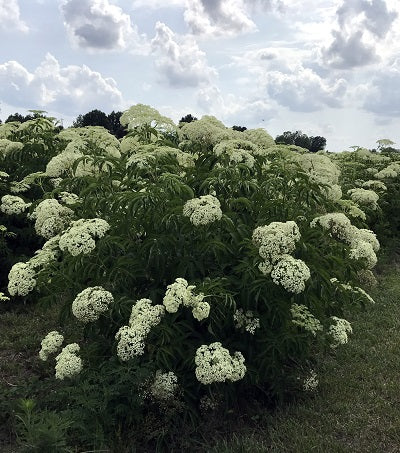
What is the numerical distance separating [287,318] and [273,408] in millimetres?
1067

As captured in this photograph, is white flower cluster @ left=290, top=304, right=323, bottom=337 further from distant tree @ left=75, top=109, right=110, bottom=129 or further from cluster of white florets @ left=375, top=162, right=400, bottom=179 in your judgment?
distant tree @ left=75, top=109, right=110, bottom=129

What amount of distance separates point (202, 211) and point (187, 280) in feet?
2.16

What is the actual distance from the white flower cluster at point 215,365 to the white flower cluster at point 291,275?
2.18 feet

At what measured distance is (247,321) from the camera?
13.6ft

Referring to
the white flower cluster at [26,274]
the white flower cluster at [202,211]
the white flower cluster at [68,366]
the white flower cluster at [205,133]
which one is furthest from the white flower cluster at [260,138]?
the white flower cluster at [68,366]

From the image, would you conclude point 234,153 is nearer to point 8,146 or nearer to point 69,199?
point 69,199

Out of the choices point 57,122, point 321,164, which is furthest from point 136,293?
point 57,122

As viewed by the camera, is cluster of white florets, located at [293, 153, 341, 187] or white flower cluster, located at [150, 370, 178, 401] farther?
cluster of white florets, located at [293, 153, 341, 187]

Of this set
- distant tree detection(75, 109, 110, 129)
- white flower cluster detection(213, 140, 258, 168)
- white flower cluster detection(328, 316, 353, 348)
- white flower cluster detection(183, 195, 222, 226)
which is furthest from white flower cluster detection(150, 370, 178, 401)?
distant tree detection(75, 109, 110, 129)

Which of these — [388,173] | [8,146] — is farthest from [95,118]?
[8,146]

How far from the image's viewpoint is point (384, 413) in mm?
4703

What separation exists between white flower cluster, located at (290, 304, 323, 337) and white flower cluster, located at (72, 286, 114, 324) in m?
1.46

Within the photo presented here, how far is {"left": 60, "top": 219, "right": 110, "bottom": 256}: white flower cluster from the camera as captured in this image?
3.97 meters

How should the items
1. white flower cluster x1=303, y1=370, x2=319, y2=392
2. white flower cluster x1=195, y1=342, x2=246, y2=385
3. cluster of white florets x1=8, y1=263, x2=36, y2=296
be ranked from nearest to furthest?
white flower cluster x1=195, y1=342, x2=246, y2=385 → cluster of white florets x1=8, y1=263, x2=36, y2=296 → white flower cluster x1=303, y1=370, x2=319, y2=392
